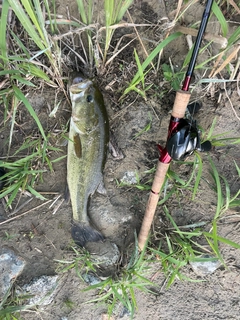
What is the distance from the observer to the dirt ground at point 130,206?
2.94 metres

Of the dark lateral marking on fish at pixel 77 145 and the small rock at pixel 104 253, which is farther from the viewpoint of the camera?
the small rock at pixel 104 253

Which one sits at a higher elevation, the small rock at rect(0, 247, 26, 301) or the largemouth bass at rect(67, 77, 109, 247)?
the largemouth bass at rect(67, 77, 109, 247)

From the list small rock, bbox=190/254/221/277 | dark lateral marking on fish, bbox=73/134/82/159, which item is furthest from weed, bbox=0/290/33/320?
small rock, bbox=190/254/221/277

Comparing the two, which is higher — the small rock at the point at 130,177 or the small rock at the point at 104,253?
the small rock at the point at 130,177

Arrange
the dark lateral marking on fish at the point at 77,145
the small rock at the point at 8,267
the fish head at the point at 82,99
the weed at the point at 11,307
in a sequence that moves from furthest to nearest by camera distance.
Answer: the small rock at the point at 8,267 → the weed at the point at 11,307 → the dark lateral marking on fish at the point at 77,145 → the fish head at the point at 82,99

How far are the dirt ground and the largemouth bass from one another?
147mm

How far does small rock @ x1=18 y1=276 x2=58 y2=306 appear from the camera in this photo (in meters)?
3.02

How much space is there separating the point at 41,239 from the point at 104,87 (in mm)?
1570

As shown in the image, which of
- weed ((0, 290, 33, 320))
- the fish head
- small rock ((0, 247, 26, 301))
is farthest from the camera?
small rock ((0, 247, 26, 301))

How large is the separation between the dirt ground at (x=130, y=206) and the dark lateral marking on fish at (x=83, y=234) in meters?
0.09

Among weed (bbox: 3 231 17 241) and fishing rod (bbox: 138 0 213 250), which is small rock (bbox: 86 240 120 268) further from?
fishing rod (bbox: 138 0 213 250)

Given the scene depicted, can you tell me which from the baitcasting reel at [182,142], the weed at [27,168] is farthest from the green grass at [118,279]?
the baitcasting reel at [182,142]

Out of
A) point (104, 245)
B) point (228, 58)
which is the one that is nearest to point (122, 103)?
point (228, 58)

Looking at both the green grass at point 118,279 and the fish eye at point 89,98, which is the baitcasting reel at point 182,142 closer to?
the fish eye at point 89,98
